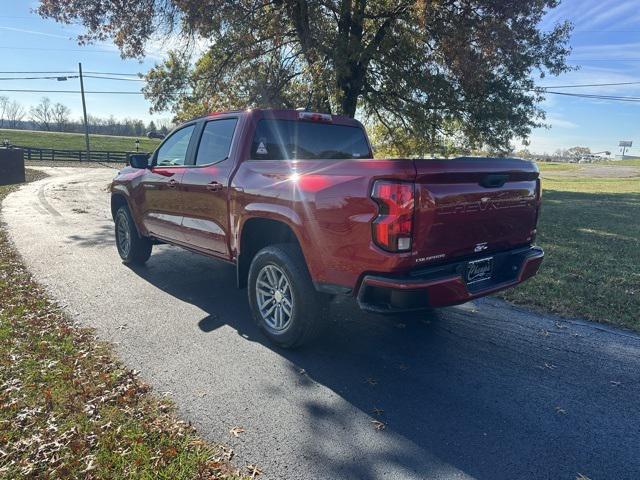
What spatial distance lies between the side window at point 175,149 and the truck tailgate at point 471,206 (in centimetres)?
324

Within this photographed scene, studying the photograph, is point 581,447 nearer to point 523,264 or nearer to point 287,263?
point 523,264

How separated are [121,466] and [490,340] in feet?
10.4

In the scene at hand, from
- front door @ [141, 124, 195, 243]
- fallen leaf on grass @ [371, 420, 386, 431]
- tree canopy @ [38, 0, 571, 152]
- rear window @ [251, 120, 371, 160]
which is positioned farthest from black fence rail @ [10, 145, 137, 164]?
fallen leaf on grass @ [371, 420, 386, 431]

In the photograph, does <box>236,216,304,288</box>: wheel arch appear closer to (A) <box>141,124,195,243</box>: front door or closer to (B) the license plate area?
(A) <box>141,124,195,243</box>: front door

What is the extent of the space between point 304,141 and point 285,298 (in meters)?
1.67

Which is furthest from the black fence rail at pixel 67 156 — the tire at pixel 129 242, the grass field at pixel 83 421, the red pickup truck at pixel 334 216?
the grass field at pixel 83 421

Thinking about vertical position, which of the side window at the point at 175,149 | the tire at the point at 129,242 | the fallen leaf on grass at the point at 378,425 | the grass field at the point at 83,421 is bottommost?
the fallen leaf on grass at the point at 378,425

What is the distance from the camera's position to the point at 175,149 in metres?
5.27

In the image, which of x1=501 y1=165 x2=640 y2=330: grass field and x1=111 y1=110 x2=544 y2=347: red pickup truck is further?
x1=501 y1=165 x2=640 y2=330: grass field

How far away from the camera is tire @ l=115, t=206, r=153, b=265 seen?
6148mm

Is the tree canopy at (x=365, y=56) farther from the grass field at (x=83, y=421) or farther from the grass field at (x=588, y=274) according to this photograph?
the grass field at (x=83, y=421)

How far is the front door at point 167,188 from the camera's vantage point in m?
4.99

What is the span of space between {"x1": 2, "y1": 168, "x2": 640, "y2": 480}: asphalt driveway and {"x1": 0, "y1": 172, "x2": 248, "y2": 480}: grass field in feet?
0.53

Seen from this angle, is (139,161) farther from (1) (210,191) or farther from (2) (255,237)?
(2) (255,237)
